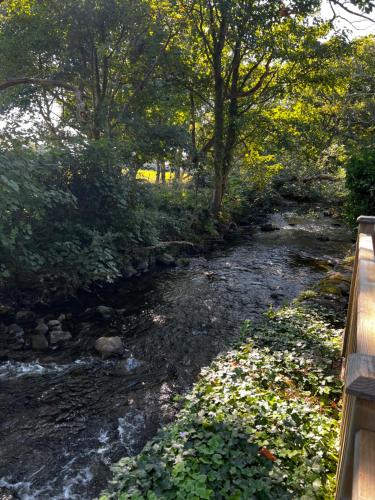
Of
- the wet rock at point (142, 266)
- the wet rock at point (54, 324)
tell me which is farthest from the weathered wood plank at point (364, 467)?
the wet rock at point (142, 266)

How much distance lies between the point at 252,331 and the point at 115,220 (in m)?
5.22

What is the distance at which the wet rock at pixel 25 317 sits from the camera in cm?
784

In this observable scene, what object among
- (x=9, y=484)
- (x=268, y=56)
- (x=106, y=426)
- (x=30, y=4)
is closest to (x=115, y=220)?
(x=106, y=426)

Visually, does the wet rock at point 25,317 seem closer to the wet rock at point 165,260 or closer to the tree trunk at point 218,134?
the wet rock at point 165,260

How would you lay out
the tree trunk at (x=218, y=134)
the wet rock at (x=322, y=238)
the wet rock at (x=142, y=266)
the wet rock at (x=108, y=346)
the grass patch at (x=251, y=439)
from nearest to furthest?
the grass patch at (x=251, y=439), the wet rock at (x=108, y=346), the wet rock at (x=142, y=266), the tree trunk at (x=218, y=134), the wet rock at (x=322, y=238)

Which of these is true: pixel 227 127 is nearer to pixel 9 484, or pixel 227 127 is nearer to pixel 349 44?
pixel 349 44

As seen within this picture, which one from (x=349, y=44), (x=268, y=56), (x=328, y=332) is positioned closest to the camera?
(x=328, y=332)

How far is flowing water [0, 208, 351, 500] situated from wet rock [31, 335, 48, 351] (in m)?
0.35

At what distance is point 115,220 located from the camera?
391 inches

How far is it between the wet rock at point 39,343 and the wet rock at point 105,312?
161 cm

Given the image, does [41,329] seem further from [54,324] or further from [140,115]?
[140,115]

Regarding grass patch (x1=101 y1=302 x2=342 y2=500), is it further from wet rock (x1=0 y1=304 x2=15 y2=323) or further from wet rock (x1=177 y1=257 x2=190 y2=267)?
wet rock (x1=177 y1=257 x2=190 y2=267)

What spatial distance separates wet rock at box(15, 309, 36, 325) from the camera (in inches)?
309

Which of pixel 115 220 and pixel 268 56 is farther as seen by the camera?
pixel 268 56
